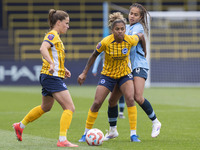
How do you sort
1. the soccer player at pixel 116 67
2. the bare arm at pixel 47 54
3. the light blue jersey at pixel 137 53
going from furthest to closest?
the light blue jersey at pixel 137 53, the soccer player at pixel 116 67, the bare arm at pixel 47 54

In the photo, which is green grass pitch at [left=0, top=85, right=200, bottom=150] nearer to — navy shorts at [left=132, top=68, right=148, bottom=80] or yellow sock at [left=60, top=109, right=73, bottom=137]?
yellow sock at [left=60, top=109, right=73, bottom=137]

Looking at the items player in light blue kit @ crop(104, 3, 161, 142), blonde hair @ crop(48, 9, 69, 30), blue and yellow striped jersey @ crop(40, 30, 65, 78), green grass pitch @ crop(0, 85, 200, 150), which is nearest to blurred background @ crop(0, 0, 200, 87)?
green grass pitch @ crop(0, 85, 200, 150)

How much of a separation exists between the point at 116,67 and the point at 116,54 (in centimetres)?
19

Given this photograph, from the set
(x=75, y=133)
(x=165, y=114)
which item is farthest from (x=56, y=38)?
(x=165, y=114)

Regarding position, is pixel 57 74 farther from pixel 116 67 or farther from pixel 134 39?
pixel 134 39

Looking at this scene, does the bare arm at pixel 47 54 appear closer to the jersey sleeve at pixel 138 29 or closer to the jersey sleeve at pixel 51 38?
the jersey sleeve at pixel 51 38

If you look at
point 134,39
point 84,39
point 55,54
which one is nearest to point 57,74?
point 55,54

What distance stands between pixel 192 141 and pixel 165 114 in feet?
13.1

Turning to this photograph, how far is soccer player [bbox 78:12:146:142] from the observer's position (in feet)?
20.8

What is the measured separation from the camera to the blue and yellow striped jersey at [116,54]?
6355 millimetres

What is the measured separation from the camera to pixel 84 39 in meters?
28.3

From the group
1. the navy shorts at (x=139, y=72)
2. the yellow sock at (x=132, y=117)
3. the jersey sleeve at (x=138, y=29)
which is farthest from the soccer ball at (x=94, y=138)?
the jersey sleeve at (x=138, y=29)

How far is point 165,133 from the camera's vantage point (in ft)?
24.1

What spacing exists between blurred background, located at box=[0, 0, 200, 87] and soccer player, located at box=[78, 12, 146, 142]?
16781mm
